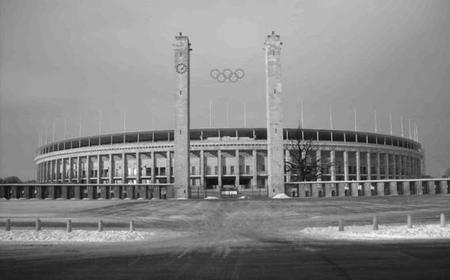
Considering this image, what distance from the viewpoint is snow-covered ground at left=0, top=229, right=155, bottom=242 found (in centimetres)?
2192

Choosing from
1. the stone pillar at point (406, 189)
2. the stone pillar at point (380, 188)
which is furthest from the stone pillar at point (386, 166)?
the stone pillar at point (406, 189)

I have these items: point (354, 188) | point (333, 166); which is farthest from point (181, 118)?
point (333, 166)

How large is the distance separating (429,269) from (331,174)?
323 ft

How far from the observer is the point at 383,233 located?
2277 centimetres

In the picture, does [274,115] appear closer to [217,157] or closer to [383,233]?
[383,233]

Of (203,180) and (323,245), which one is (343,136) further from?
(323,245)

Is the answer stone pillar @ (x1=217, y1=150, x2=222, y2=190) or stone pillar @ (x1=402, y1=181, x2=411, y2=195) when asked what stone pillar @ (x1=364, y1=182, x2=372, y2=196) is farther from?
stone pillar @ (x1=217, y1=150, x2=222, y2=190)

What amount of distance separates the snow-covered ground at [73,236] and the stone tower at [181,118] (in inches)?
1465

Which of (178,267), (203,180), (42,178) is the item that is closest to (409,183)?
(203,180)

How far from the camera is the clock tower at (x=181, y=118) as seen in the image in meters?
61.4

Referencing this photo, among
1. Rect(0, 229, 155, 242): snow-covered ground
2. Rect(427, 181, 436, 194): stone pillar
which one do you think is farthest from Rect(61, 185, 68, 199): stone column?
Rect(427, 181, 436, 194): stone pillar

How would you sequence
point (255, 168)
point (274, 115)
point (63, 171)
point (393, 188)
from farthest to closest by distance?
point (63, 171) → point (255, 168) → point (393, 188) → point (274, 115)

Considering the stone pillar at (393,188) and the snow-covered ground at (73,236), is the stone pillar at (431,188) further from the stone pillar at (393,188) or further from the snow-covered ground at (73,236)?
the snow-covered ground at (73,236)

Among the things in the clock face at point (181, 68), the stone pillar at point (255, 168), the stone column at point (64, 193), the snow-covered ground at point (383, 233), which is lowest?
the snow-covered ground at point (383, 233)
